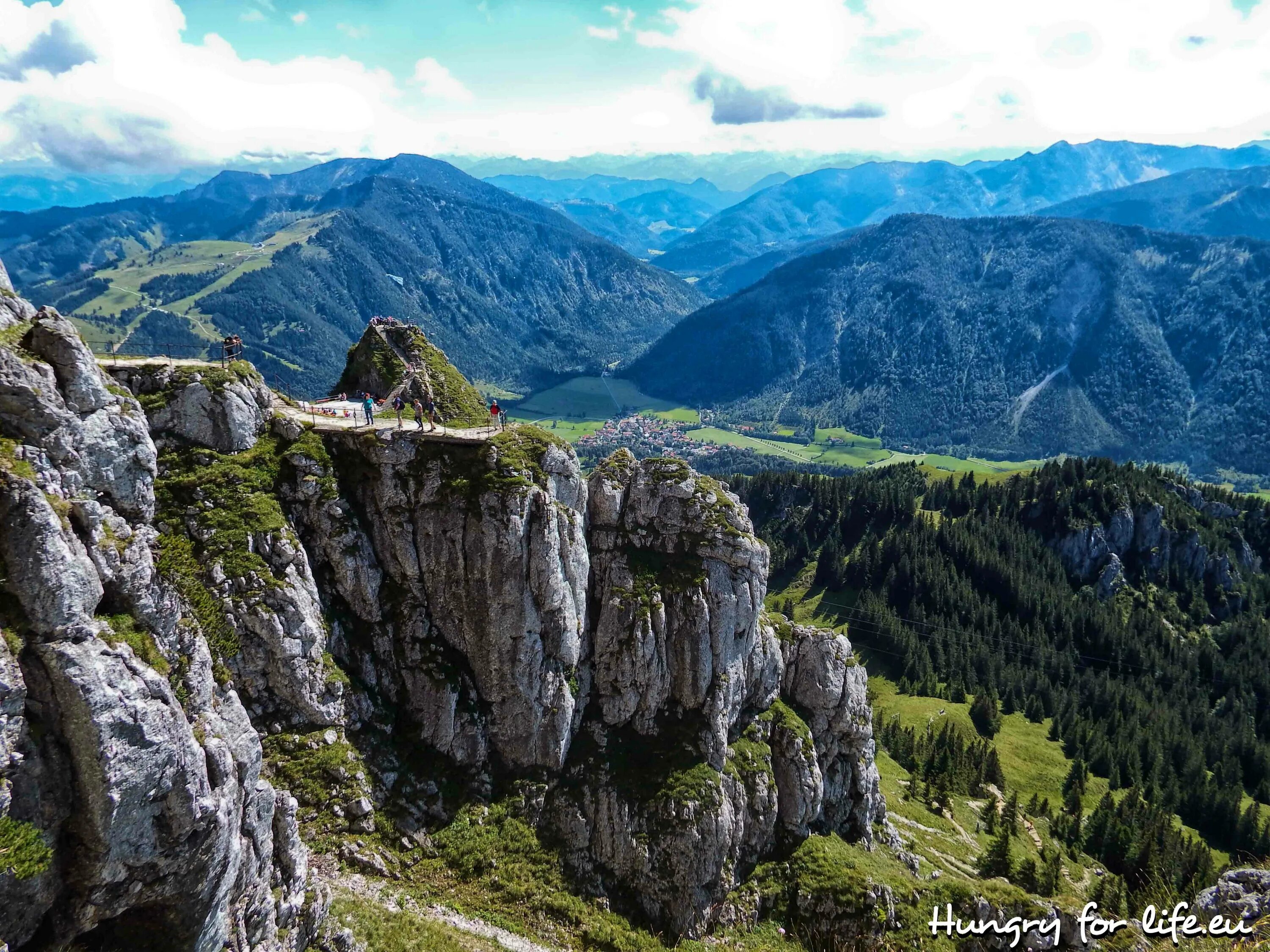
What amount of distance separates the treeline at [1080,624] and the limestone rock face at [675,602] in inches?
3597

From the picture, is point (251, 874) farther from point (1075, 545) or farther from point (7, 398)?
point (1075, 545)

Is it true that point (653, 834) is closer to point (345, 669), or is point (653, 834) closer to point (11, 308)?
point (345, 669)

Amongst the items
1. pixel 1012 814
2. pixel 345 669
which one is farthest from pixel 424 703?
pixel 1012 814

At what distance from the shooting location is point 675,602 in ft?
199

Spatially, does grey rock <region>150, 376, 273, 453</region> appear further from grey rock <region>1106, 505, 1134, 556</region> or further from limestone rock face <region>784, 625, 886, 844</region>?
grey rock <region>1106, 505, 1134, 556</region>

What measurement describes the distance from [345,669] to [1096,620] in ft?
545

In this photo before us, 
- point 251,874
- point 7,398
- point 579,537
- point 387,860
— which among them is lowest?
point 387,860

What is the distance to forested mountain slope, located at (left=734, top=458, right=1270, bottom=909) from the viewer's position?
359 feet

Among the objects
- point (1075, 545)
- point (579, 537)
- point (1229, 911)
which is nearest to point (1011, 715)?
point (1075, 545)

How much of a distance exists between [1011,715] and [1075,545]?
65801mm

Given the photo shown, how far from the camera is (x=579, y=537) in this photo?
2290 inches

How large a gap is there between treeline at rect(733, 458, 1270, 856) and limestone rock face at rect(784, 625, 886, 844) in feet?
237

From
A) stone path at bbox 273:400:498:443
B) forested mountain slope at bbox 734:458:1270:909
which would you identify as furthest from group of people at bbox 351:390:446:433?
forested mountain slope at bbox 734:458:1270:909

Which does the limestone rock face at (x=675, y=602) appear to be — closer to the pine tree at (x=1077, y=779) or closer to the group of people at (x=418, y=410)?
the group of people at (x=418, y=410)
